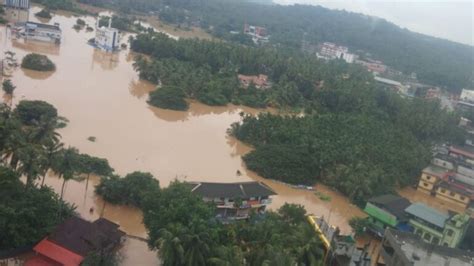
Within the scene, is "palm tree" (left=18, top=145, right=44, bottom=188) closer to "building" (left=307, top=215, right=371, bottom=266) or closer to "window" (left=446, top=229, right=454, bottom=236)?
"building" (left=307, top=215, right=371, bottom=266)

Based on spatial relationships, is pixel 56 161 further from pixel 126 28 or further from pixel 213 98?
pixel 126 28

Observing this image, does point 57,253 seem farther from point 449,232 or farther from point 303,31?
point 303,31

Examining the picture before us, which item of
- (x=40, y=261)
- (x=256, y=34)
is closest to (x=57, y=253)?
(x=40, y=261)

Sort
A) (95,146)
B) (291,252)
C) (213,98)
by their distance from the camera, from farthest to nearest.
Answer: (213,98)
(95,146)
(291,252)

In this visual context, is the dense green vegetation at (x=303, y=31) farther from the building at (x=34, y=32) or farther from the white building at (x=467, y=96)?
the building at (x=34, y=32)

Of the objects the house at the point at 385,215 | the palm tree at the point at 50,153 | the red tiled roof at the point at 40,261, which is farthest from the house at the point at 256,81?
the red tiled roof at the point at 40,261

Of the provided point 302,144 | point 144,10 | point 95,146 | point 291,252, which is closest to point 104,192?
point 95,146
